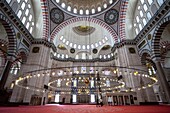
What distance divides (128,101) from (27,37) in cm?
1525

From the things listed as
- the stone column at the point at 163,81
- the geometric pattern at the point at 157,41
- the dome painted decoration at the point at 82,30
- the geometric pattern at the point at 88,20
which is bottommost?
the stone column at the point at 163,81

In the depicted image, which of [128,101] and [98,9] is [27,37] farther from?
[128,101]

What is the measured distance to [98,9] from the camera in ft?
64.3

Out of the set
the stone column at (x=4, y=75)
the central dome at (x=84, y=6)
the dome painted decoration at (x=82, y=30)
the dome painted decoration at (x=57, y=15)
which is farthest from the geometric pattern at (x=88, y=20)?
the stone column at (x=4, y=75)

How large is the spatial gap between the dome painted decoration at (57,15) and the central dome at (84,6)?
1098 millimetres

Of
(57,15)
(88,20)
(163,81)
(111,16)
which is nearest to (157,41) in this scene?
(163,81)

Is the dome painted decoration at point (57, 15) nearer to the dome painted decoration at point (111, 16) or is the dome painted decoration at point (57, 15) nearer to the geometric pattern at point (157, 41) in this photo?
the dome painted decoration at point (111, 16)

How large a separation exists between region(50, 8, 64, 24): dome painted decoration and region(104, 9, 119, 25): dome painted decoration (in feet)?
24.5

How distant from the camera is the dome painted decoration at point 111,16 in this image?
1788 centimetres

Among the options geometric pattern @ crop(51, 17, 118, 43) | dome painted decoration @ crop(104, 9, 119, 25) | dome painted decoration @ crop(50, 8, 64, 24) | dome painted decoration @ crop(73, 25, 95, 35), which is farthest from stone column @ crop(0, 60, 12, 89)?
dome painted decoration @ crop(73, 25, 95, 35)

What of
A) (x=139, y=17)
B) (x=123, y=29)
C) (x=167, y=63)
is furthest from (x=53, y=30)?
(x=167, y=63)

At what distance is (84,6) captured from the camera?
20281mm

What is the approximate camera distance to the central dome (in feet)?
61.9

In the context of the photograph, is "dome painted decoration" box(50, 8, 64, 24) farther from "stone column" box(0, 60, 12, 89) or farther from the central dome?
"stone column" box(0, 60, 12, 89)
